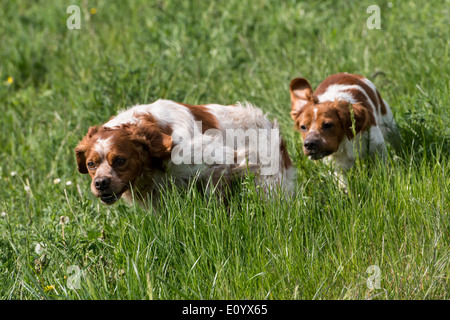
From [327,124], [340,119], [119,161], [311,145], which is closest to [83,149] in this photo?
[119,161]

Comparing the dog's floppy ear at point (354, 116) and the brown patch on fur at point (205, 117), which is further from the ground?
the brown patch on fur at point (205, 117)

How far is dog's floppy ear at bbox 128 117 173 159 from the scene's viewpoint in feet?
13.5

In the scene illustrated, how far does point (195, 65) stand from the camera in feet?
23.3

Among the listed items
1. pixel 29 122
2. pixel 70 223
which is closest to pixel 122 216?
pixel 70 223

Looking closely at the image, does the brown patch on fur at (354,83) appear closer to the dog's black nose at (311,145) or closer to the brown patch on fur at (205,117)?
the dog's black nose at (311,145)

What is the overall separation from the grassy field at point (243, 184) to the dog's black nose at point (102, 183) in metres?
0.26

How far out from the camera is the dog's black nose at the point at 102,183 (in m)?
3.90

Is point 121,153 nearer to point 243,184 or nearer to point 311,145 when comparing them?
point 243,184

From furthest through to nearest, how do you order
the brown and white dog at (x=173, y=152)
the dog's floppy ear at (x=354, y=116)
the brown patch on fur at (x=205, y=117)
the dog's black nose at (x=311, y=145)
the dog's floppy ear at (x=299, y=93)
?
the dog's floppy ear at (x=299, y=93)
the dog's floppy ear at (x=354, y=116)
the dog's black nose at (x=311, y=145)
the brown patch on fur at (x=205, y=117)
the brown and white dog at (x=173, y=152)

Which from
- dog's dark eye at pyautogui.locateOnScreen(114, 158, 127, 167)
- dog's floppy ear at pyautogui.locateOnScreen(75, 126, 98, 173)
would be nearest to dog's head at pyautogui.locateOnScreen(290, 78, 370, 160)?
dog's dark eye at pyautogui.locateOnScreen(114, 158, 127, 167)

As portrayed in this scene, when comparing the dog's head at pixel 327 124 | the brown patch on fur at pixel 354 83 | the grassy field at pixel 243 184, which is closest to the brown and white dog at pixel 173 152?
the grassy field at pixel 243 184

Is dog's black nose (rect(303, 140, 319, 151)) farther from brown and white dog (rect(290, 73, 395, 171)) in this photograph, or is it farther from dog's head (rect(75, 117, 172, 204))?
dog's head (rect(75, 117, 172, 204))
